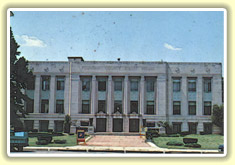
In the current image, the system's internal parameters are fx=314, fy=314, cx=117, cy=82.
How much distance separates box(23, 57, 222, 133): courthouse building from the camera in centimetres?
2559

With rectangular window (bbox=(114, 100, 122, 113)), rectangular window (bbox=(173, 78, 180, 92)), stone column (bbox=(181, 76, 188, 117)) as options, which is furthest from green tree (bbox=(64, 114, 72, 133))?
stone column (bbox=(181, 76, 188, 117))

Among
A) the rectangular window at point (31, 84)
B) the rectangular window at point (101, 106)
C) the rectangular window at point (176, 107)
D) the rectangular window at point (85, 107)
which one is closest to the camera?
the rectangular window at point (31, 84)

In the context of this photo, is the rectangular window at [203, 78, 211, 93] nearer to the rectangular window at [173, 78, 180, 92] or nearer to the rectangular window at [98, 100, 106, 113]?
the rectangular window at [173, 78, 180, 92]

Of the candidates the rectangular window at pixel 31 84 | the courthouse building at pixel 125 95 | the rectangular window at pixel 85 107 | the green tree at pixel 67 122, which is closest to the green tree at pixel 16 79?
the rectangular window at pixel 31 84

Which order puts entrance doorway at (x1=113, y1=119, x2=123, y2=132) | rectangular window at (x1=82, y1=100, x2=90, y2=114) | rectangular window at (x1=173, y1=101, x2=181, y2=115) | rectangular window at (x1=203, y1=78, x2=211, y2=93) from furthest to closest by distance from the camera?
entrance doorway at (x1=113, y1=119, x2=123, y2=132) < rectangular window at (x1=82, y1=100, x2=90, y2=114) < rectangular window at (x1=173, y1=101, x2=181, y2=115) < rectangular window at (x1=203, y1=78, x2=211, y2=93)

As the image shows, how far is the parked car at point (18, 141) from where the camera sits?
54.3ft

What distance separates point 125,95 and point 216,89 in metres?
8.05

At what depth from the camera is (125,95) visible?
2886 centimetres

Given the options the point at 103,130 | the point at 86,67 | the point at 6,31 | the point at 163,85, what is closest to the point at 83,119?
the point at 103,130

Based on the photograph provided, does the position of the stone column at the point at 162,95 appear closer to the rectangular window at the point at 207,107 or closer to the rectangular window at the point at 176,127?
the rectangular window at the point at 176,127

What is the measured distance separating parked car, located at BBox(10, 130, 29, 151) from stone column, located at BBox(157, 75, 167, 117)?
13980 mm

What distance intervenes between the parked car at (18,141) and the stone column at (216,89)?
14.7 m
